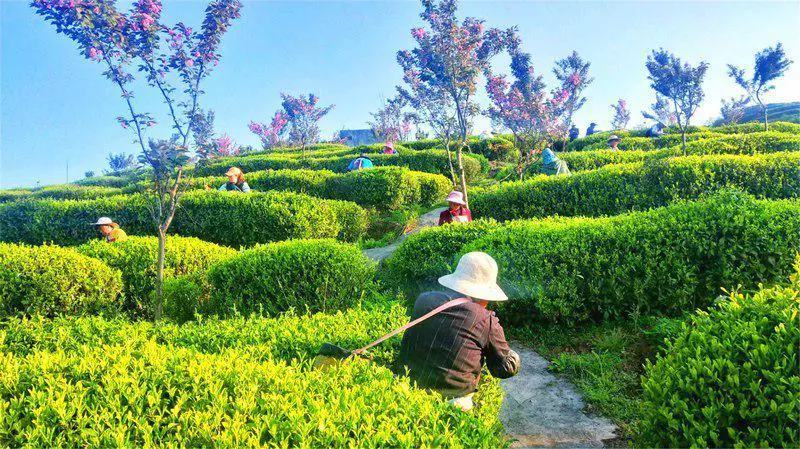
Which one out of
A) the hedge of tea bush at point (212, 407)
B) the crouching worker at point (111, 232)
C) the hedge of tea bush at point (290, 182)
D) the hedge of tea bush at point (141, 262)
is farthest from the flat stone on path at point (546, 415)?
the hedge of tea bush at point (290, 182)

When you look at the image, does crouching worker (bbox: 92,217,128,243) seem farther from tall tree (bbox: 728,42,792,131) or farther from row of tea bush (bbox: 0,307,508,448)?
tall tree (bbox: 728,42,792,131)

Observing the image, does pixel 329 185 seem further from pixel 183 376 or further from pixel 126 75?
pixel 183 376

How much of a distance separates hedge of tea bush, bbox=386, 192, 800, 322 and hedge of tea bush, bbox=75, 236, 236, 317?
A: 5.33m

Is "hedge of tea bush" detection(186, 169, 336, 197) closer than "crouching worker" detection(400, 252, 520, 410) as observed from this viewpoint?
No

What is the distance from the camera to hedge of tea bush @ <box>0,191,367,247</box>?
1076 cm

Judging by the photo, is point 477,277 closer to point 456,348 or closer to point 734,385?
point 456,348

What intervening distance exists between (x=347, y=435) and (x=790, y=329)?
273 centimetres

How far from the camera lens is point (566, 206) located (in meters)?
9.80

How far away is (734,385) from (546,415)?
2.11 m

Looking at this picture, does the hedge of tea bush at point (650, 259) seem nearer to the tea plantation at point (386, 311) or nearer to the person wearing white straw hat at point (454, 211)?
the tea plantation at point (386, 311)

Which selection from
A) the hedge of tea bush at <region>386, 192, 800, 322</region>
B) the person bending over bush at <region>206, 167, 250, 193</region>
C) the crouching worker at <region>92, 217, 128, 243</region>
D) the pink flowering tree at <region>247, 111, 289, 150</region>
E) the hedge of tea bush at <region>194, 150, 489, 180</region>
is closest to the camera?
the hedge of tea bush at <region>386, 192, 800, 322</region>

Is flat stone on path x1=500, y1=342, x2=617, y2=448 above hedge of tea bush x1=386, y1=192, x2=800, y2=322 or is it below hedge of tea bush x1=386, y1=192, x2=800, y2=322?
below

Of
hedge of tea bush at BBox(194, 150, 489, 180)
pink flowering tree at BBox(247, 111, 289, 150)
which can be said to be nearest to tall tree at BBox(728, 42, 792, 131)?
hedge of tea bush at BBox(194, 150, 489, 180)

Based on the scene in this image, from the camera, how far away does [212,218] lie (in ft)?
37.1
